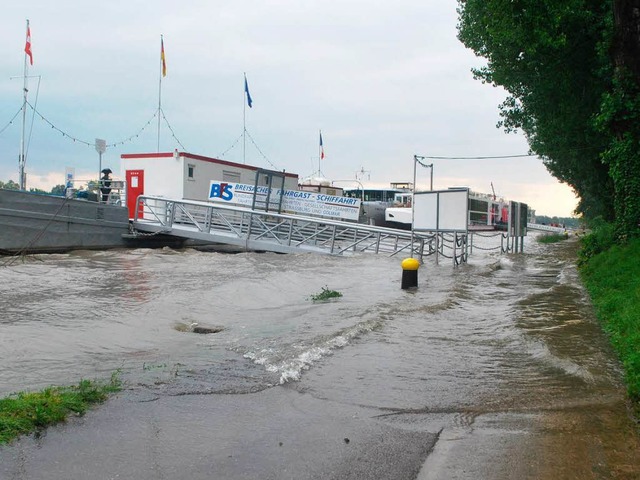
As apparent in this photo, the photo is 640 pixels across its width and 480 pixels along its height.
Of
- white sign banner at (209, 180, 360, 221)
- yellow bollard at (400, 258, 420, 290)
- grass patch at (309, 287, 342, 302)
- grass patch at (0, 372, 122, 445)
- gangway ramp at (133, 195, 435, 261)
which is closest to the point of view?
grass patch at (0, 372, 122, 445)

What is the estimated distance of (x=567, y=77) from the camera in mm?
17672

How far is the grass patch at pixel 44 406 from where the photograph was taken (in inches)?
159

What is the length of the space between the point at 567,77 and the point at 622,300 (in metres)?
10.9

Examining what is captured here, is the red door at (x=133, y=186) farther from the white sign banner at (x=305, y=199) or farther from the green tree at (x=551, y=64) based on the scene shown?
the green tree at (x=551, y=64)

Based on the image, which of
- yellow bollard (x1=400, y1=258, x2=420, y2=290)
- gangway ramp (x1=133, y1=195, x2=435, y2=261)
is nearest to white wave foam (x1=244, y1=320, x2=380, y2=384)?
yellow bollard (x1=400, y1=258, x2=420, y2=290)

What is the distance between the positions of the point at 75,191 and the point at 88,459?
67.9 ft

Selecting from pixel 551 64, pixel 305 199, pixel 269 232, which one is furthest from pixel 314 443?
pixel 305 199

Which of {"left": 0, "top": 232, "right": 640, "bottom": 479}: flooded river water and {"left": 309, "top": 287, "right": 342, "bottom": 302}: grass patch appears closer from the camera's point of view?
{"left": 0, "top": 232, "right": 640, "bottom": 479}: flooded river water

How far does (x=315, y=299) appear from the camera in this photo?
457 inches

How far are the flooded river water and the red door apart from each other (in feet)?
43.2

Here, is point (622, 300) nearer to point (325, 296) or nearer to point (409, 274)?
point (409, 274)

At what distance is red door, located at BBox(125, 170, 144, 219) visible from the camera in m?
26.9

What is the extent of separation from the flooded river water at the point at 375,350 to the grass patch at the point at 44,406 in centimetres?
51

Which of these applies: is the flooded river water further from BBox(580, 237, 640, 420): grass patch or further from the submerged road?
BBox(580, 237, 640, 420): grass patch
